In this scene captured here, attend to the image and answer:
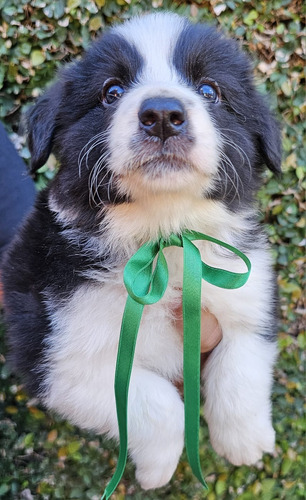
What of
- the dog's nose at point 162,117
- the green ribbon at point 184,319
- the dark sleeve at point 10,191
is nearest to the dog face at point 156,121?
the dog's nose at point 162,117

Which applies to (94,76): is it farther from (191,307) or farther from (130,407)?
(130,407)

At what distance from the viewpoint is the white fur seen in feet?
5.13

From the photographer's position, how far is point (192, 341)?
1.57 meters

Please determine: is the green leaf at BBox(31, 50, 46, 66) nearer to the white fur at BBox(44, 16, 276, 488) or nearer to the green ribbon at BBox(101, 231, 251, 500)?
the white fur at BBox(44, 16, 276, 488)

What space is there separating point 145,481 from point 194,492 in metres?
1.61

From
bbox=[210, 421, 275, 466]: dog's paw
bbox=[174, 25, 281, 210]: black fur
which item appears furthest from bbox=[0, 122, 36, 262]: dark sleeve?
bbox=[210, 421, 275, 466]: dog's paw

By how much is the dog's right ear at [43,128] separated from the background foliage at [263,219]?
114 cm

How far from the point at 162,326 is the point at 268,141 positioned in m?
0.82

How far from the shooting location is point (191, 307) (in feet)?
5.14

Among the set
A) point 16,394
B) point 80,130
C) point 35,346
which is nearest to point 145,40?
point 80,130

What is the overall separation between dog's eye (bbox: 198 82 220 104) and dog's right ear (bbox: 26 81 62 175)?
1.77ft

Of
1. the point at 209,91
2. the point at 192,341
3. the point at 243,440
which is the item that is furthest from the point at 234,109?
the point at 243,440

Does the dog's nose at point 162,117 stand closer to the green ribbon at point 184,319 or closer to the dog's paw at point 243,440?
the green ribbon at point 184,319

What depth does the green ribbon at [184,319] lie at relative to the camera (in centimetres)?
152
